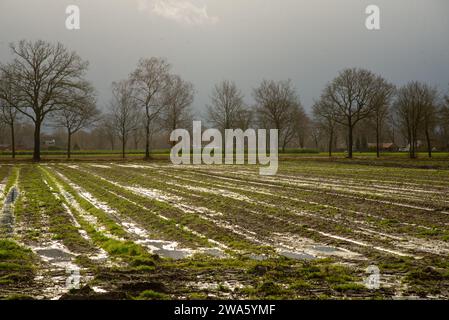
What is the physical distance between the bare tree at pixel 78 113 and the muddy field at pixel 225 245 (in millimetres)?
39248

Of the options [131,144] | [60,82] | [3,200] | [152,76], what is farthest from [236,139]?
[131,144]

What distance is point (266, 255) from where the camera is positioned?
31.0ft

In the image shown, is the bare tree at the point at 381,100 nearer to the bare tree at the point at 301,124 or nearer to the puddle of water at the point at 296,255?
the bare tree at the point at 301,124

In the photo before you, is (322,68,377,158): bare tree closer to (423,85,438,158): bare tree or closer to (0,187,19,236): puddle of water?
(423,85,438,158): bare tree

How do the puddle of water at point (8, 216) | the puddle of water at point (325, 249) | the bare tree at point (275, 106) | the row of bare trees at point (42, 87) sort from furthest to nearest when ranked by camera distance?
the bare tree at point (275, 106)
the row of bare trees at point (42, 87)
the puddle of water at point (8, 216)
the puddle of water at point (325, 249)

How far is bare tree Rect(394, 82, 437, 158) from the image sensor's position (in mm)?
63469

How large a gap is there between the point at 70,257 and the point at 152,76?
61460 mm

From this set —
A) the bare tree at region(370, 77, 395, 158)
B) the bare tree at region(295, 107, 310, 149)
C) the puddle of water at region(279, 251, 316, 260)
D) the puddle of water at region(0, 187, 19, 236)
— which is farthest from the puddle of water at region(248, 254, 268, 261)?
the bare tree at region(295, 107, 310, 149)

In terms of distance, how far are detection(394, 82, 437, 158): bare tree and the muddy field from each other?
48.3 metres

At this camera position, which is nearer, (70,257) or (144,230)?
(70,257)

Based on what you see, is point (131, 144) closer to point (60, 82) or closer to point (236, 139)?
point (236, 139)

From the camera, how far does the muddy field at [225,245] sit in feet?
23.3

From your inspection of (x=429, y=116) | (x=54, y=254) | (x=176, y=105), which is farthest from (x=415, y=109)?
(x=54, y=254)

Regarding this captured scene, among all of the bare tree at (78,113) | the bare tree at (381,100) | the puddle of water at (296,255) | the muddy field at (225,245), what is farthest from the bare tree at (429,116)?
the puddle of water at (296,255)
